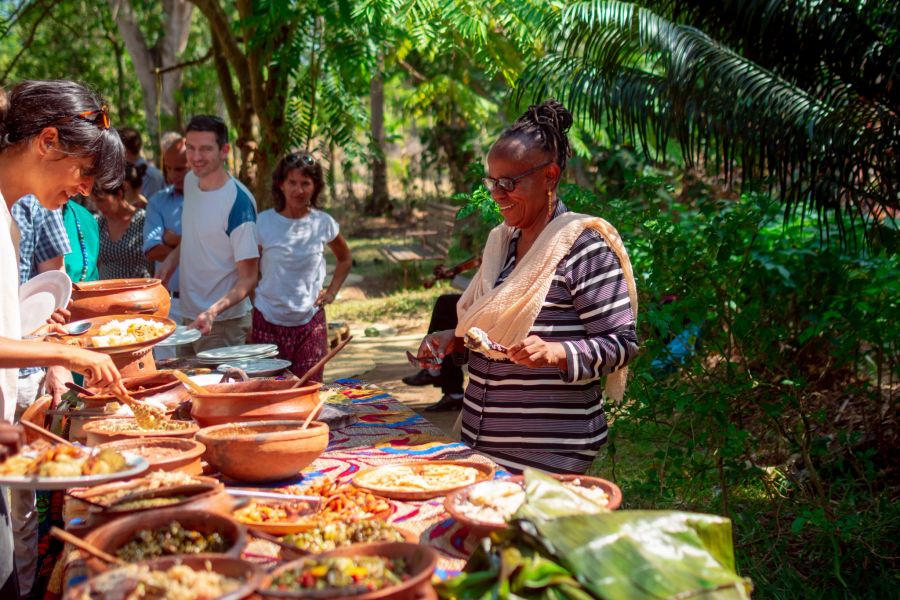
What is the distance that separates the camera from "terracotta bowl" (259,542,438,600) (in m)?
1.49

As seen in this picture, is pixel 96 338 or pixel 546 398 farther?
pixel 96 338

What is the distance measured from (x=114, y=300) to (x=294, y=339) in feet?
5.80

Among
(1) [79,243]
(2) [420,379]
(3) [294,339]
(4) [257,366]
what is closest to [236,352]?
(4) [257,366]

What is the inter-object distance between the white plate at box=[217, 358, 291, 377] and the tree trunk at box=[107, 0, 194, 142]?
944 centimetres

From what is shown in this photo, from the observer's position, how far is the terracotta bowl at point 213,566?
149 centimetres

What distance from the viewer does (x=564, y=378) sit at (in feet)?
8.64

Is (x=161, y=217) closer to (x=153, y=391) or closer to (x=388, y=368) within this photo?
(x=153, y=391)

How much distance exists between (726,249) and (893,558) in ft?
4.76

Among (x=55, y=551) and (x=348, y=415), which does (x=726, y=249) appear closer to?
(x=348, y=415)

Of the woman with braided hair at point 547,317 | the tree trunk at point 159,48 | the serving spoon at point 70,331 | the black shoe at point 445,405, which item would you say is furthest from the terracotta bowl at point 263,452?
the tree trunk at point 159,48

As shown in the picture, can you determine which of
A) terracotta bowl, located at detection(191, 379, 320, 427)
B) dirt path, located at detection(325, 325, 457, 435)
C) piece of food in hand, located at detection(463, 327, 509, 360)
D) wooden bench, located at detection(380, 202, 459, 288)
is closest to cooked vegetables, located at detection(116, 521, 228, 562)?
terracotta bowl, located at detection(191, 379, 320, 427)

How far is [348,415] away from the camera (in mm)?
3064

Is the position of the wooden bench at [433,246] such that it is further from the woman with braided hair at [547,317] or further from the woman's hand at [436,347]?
the woman with braided hair at [547,317]

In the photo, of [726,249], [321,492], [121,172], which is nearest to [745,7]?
[726,249]
